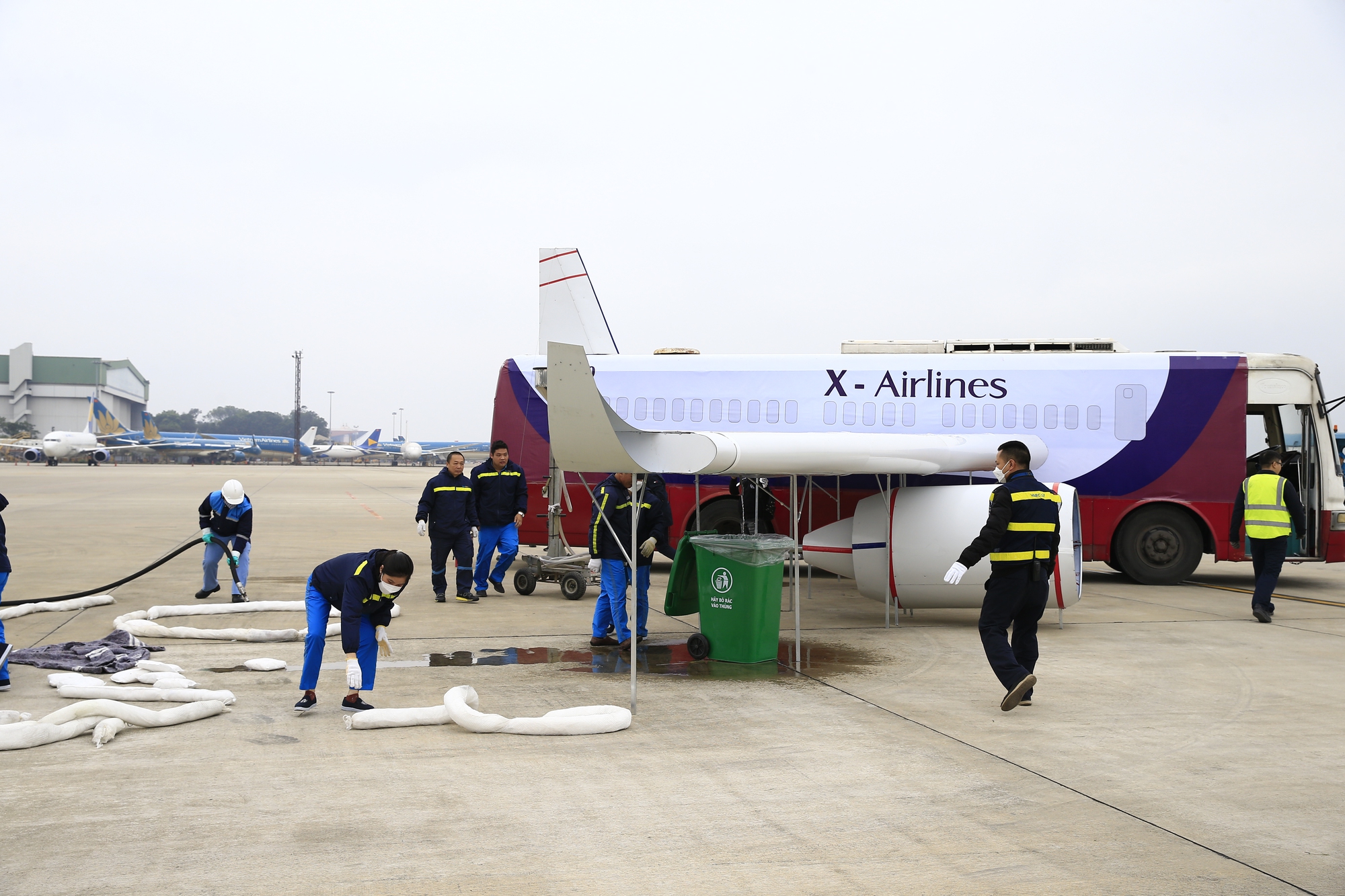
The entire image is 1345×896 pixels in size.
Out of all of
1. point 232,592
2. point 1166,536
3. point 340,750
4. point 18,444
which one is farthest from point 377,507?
point 18,444

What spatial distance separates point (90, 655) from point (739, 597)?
526cm

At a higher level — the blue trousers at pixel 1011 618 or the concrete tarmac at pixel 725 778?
the blue trousers at pixel 1011 618

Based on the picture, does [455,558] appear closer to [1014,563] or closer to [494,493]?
[494,493]

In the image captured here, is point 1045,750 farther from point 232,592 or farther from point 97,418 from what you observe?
point 97,418

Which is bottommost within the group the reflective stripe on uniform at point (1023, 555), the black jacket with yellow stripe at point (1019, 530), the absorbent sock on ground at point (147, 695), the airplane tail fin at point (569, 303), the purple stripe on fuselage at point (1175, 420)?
the absorbent sock on ground at point (147, 695)

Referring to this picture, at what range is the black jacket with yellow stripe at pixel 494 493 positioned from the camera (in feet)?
40.6

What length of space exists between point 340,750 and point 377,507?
2640cm

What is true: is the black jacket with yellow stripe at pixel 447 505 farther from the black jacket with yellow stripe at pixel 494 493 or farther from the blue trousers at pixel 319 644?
the blue trousers at pixel 319 644

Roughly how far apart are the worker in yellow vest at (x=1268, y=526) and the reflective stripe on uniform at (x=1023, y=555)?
5.30m

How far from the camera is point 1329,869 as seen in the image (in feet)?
13.7

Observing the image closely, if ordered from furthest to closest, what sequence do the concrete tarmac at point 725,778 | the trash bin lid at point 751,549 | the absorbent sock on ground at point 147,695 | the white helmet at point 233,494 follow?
the white helmet at point 233,494
the trash bin lid at point 751,549
the absorbent sock on ground at point 147,695
the concrete tarmac at point 725,778

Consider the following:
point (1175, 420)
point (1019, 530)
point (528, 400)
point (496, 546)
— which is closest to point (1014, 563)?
point (1019, 530)

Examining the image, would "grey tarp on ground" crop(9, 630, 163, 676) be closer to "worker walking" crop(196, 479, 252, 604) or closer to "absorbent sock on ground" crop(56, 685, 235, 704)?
"absorbent sock on ground" crop(56, 685, 235, 704)

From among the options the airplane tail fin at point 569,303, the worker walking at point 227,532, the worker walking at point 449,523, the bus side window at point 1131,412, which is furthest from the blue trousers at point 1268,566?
the worker walking at point 227,532
